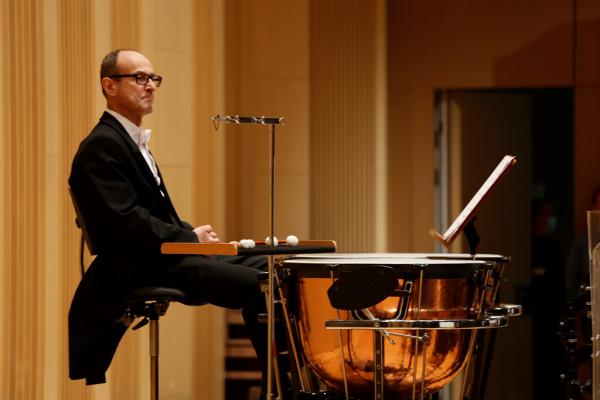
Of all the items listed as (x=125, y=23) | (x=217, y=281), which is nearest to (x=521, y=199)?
(x=125, y=23)

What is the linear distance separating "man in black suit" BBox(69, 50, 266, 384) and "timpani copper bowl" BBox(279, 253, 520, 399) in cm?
30

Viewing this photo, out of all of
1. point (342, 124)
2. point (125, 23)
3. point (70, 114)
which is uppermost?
point (125, 23)

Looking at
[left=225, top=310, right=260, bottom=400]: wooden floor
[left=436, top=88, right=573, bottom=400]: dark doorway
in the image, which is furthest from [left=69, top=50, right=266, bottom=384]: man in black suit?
[left=436, top=88, right=573, bottom=400]: dark doorway

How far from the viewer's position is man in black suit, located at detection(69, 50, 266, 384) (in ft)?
12.3

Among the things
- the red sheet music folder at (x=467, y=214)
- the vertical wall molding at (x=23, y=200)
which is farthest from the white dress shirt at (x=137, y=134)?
the red sheet music folder at (x=467, y=214)

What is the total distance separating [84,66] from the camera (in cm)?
482

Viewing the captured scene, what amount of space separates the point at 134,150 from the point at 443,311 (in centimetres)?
123

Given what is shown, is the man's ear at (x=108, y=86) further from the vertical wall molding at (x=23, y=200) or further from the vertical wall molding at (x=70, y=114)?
the vertical wall molding at (x=70, y=114)

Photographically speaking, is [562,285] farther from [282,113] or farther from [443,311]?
[443,311]

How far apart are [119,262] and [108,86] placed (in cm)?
71

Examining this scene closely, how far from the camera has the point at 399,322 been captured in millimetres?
3439

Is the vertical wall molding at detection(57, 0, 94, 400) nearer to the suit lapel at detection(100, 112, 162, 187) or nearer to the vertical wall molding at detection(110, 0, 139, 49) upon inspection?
the vertical wall molding at detection(110, 0, 139, 49)

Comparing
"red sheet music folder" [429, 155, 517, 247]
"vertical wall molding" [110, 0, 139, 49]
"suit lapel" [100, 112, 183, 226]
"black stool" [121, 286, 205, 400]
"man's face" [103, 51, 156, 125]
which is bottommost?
"black stool" [121, 286, 205, 400]

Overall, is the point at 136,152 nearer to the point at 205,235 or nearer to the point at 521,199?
the point at 205,235
